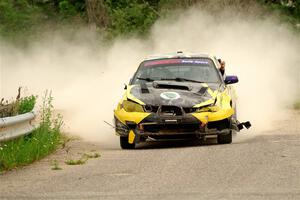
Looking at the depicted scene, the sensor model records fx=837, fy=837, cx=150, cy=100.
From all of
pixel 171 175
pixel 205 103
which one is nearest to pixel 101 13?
pixel 205 103

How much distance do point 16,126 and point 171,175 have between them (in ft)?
10.3

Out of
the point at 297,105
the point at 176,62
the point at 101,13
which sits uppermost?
the point at 101,13

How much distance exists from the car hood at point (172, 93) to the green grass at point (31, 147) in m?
1.46

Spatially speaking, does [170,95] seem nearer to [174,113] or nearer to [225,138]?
[174,113]

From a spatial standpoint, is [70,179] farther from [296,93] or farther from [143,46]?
[143,46]

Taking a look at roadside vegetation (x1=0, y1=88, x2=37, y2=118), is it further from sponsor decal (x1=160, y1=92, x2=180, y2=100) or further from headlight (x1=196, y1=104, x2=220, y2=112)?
headlight (x1=196, y1=104, x2=220, y2=112)

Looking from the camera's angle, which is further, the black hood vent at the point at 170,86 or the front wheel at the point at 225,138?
the black hood vent at the point at 170,86

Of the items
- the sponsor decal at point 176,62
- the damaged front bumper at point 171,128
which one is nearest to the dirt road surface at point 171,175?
the damaged front bumper at point 171,128

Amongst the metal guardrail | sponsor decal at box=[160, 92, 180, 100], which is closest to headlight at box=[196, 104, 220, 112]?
sponsor decal at box=[160, 92, 180, 100]

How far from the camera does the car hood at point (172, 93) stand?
541 inches

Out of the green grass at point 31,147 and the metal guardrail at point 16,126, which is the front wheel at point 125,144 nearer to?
the green grass at point 31,147

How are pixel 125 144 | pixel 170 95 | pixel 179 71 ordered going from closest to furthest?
pixel 170 95 < pixel 125 144 < pixel 179 71

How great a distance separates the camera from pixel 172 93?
14.0 meters

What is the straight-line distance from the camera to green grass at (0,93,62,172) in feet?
37.5
